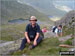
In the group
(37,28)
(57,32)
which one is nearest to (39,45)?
(37,28)

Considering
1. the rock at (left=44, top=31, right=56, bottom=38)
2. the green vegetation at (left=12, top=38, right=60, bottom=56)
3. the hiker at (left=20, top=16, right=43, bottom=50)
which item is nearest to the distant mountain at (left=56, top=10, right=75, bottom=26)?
the rock at (left=44, top=31, right=56, bottom=38)

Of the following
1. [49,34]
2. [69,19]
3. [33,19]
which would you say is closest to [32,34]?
[33,19]

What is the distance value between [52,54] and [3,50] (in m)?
3.37

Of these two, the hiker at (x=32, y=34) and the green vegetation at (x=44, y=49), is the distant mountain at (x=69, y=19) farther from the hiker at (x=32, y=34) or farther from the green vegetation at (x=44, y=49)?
the hiker at (x=32, y=34)

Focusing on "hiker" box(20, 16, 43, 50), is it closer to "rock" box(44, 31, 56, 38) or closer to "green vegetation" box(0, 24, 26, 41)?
"rock" box(44, 31, 56, 38)

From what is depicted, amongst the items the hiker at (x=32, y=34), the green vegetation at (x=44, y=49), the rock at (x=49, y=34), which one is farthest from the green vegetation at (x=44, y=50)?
the rock at (x=49, y=34)

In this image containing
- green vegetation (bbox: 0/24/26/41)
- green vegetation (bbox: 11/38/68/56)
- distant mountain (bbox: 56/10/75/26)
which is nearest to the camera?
green vegetation (bbox: 11/38/68/56)

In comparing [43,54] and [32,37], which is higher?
[32,37]

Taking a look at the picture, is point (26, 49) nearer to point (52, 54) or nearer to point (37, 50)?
point (37, 50)

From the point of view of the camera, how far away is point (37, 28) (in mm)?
8648

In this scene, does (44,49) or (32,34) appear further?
(32,34)

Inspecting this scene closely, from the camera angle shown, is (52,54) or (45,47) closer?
(52,54)

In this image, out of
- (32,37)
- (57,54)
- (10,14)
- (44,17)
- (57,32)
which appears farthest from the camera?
(10,14)

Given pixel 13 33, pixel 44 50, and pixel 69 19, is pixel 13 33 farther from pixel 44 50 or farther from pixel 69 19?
pixel 44 50
